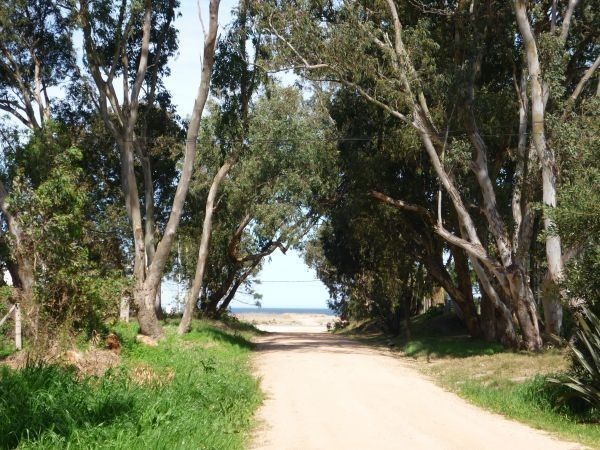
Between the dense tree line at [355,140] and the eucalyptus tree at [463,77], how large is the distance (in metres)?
0.07

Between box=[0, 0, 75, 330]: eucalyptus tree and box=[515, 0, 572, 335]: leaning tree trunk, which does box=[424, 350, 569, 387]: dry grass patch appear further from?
box=[0, 0, 75, 330]: eucalyptus tree

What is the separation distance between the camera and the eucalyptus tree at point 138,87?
19859mm

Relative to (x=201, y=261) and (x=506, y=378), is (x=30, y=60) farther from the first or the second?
(x=506, y=378)

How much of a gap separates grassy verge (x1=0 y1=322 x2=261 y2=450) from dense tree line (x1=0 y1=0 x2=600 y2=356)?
3.32 metres

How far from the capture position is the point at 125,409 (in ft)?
27.8

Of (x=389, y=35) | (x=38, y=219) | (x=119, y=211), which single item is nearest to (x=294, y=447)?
(x=38, y=219)

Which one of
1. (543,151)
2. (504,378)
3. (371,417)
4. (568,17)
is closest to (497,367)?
(504,378)

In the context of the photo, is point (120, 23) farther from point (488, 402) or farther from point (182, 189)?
point (488, 402)

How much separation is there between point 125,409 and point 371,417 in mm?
4165

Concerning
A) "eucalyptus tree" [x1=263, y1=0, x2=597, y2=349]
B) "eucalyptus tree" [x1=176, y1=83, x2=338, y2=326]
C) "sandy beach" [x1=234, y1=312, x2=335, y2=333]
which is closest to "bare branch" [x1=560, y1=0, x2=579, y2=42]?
"eucalyptus tree" [x1=263, y1=0, x2=597, y2=349]

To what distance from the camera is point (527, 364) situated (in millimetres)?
17031

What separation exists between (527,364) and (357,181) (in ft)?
33.7

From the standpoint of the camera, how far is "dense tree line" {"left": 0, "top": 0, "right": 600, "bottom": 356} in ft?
52.4

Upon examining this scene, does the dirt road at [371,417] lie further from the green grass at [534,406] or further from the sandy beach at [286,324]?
the sandy beach at [286,324]
